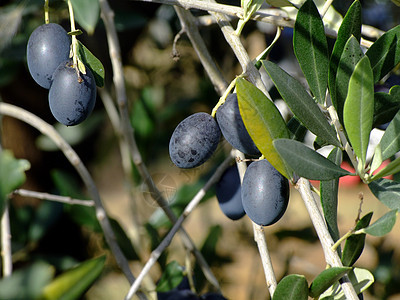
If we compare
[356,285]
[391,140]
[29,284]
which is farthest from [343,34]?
[29,284]

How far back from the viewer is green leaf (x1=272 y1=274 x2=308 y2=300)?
65cm

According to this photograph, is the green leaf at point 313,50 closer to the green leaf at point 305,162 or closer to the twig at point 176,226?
the green leaf at point 305,162

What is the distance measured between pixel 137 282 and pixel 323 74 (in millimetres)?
419

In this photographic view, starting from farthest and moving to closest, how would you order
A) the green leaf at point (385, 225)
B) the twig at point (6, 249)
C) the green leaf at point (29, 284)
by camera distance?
the twig at point (6, 249) → the green leaf at point (385, 225) → the green leaf at point (29, 284)

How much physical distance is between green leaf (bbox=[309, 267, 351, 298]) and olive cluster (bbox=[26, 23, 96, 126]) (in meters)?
0.35

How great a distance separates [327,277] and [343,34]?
30cm

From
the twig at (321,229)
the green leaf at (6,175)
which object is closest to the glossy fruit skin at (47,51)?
the green leaf at (6,175)

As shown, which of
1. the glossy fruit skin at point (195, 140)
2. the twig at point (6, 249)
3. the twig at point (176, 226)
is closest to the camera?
the glossy fruit skin at point (195, 140)

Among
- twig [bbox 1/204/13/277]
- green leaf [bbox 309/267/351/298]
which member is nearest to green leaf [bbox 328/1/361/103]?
green leaf [bbox 309/267/351/298]

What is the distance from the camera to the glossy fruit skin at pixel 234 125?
653 mm

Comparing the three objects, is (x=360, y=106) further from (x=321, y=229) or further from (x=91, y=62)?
(x=91, y=62)

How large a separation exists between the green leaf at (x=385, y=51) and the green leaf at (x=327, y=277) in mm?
250

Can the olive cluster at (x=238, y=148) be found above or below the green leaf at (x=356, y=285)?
above

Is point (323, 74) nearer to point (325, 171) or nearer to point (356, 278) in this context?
point (325, 171)
